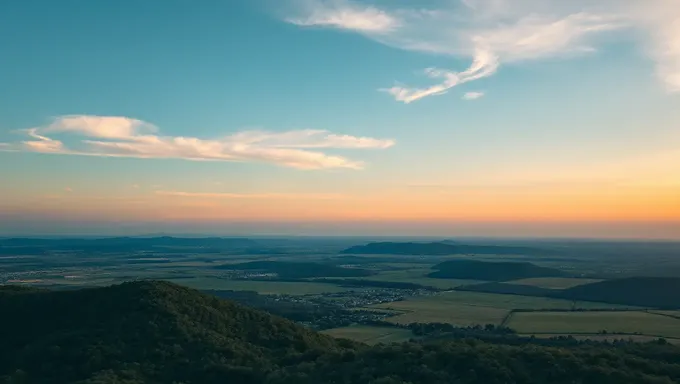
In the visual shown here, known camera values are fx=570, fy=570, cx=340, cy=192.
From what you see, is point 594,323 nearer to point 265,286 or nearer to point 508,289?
point 508,289

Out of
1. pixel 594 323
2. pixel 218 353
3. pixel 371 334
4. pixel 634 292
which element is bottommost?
pixel 371 334

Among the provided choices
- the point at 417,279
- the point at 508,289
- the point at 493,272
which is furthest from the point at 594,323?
the point at 493,272

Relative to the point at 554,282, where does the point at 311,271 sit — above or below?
below

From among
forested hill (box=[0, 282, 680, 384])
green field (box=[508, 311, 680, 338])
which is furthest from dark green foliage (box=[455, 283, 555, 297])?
forested hill (box=[0, 282, 680, 384])

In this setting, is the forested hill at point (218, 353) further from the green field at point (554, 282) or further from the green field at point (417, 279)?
the green field at point (417, 279)

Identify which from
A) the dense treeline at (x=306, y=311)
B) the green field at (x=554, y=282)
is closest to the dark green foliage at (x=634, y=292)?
the green field at (x=554, y=282)

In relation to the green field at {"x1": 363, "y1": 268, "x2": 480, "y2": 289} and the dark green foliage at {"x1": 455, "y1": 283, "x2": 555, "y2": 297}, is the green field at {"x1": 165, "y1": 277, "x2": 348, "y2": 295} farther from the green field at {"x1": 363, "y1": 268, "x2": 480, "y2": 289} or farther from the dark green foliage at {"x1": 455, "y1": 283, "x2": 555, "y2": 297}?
the dark green foliage at {"x1": 455, "y1": 283, "x2": 555, "y2": 297}

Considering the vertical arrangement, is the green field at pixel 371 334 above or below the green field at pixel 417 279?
above
